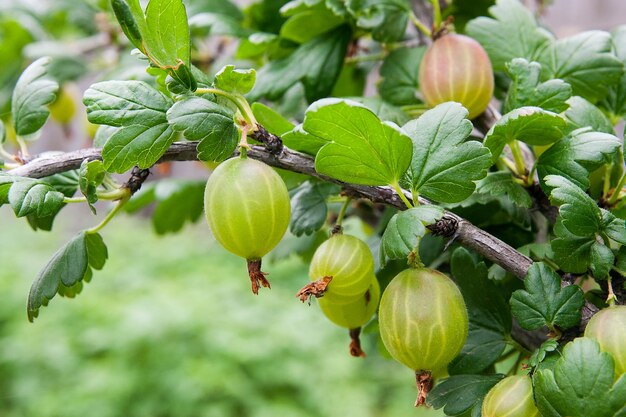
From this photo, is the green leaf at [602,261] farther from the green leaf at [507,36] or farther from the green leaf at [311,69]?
the green leaf at [311,69]

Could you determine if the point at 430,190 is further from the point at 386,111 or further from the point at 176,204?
the point at 176,204

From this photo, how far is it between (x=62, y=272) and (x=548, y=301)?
0.33 m

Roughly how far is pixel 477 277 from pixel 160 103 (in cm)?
25

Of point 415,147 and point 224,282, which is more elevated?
point 415,147

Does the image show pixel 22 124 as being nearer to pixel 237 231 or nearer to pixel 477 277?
pixel 237 231

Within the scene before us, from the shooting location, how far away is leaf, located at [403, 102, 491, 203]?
406mm

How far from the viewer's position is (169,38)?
39 centimetres

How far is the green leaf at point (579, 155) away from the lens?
0.42m

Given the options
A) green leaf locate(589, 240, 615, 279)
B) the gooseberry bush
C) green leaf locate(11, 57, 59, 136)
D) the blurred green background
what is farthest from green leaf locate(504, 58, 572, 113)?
the blurred green background

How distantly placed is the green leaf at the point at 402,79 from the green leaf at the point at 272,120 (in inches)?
8.2

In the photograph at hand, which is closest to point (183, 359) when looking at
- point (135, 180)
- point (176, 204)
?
point (176, 204)

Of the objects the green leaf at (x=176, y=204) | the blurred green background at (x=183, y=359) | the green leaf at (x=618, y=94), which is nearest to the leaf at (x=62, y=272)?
the green leaf at (x=176, y=204)

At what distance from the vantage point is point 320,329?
7.18 feet

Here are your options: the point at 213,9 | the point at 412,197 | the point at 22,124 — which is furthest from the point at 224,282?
the point at 412,197
